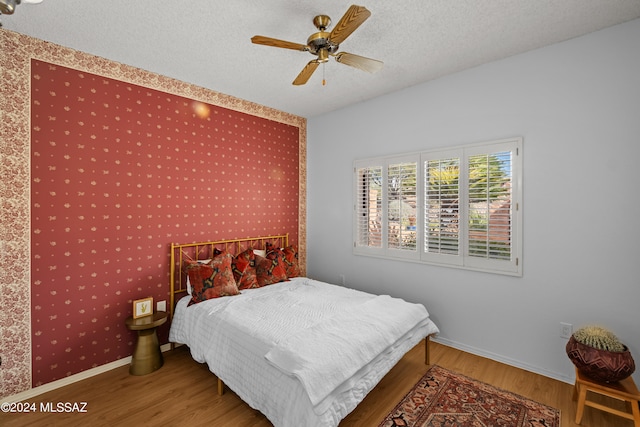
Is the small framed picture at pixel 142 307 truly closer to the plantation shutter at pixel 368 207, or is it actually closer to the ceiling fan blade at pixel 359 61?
the plantation shutter at pixel 368 207

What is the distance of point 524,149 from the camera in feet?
8.79

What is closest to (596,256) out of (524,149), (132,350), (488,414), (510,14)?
(524,149)

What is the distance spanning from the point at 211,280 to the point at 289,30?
7.86ft

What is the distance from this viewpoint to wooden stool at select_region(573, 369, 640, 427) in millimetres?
1885

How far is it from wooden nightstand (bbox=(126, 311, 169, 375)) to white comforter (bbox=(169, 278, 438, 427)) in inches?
8.5

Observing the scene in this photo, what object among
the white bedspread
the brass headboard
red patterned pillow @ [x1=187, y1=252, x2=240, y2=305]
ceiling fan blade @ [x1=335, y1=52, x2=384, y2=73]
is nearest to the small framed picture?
the brass headboard

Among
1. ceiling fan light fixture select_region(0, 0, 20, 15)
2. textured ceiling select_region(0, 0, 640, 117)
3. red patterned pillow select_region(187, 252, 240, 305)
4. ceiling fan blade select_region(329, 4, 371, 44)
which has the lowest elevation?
red patterned pillow select_region(187, 252, 240, 305)

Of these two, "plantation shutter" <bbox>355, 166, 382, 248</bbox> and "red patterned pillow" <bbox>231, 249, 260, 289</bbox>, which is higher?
"plantation shutter" <bbox>355, 166, 382, 248</bbox>

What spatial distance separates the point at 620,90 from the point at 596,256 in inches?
51.6

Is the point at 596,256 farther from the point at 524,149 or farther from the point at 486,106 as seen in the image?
the point at 486,106

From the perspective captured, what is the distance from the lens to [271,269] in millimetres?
3539

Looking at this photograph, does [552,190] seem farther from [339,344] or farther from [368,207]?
[339,344]

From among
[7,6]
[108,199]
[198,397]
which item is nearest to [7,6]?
[7,6]

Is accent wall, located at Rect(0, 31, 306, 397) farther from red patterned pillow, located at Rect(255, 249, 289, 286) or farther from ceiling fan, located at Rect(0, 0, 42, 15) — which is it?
ceiling fan, located at Rect(0, 0, 42, 15)
